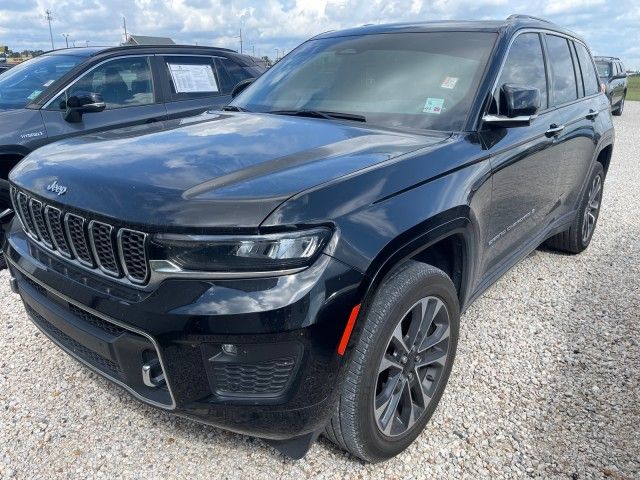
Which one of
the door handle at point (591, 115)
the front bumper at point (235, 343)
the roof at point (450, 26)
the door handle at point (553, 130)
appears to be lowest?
the front bumper at point (235, 343)

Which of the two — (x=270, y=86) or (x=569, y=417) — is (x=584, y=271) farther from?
(x=270, y=86)

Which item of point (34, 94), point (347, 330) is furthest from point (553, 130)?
point (34, 94)

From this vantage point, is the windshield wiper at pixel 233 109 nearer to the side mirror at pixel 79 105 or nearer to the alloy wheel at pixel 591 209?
the side mirror at pixel 79 105

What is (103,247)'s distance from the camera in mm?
1999

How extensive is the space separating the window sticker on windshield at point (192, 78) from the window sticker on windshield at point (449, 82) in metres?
3.74

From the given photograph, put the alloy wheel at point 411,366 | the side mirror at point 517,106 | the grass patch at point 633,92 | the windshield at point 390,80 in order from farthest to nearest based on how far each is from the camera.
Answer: the grass patch at point 633,92
the windshield at point 390,80
the side mirror at point 517,106
the alloy wheel at point 411,366

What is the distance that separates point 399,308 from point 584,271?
10.5 ft

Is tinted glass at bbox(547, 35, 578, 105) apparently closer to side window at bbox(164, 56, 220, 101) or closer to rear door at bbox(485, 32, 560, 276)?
rear door at bbox(485, 32, 560, 276)

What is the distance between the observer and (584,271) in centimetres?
463

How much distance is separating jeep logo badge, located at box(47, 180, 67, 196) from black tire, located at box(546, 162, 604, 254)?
3949 millimetres

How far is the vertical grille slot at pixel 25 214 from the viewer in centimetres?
244

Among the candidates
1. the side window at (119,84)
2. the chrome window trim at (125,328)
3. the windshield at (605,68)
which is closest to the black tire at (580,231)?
the chrome window trim at (125,328)

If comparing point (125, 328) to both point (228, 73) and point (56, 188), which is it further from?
point (228, 73)

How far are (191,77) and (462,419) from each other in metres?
4.81
